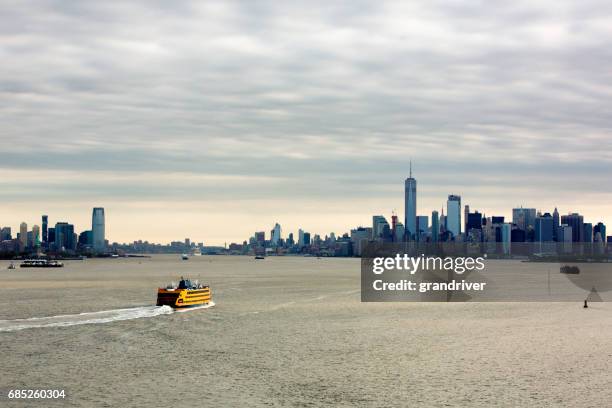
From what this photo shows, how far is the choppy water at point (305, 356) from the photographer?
52531 mm

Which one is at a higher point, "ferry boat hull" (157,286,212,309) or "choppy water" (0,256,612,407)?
"ferry boat hull" (157,286,212,309)

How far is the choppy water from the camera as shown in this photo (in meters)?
52.5

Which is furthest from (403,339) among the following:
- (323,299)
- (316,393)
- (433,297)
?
(433,297)

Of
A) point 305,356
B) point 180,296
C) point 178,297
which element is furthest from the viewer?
point 178,297

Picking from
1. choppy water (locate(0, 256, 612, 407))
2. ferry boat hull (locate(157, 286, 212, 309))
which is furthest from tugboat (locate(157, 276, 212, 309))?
choppy water (locate(0, 256, 612, 407))

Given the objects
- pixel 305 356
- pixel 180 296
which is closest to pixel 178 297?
pixel 180 296

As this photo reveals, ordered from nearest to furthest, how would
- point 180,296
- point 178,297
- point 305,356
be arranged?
point 305,356 < point 180,296 < point 178,297

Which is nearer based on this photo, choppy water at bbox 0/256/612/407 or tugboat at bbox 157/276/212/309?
choppy water at bbox 0/256/612/407

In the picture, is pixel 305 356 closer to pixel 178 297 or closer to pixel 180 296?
pixel 180 296

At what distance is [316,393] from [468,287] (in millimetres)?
138183

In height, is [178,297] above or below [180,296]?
below

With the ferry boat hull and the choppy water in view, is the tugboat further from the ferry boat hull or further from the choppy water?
the choppy water

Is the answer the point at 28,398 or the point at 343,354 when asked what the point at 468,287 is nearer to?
the point at 343,354

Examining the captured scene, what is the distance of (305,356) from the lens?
2719 inches
